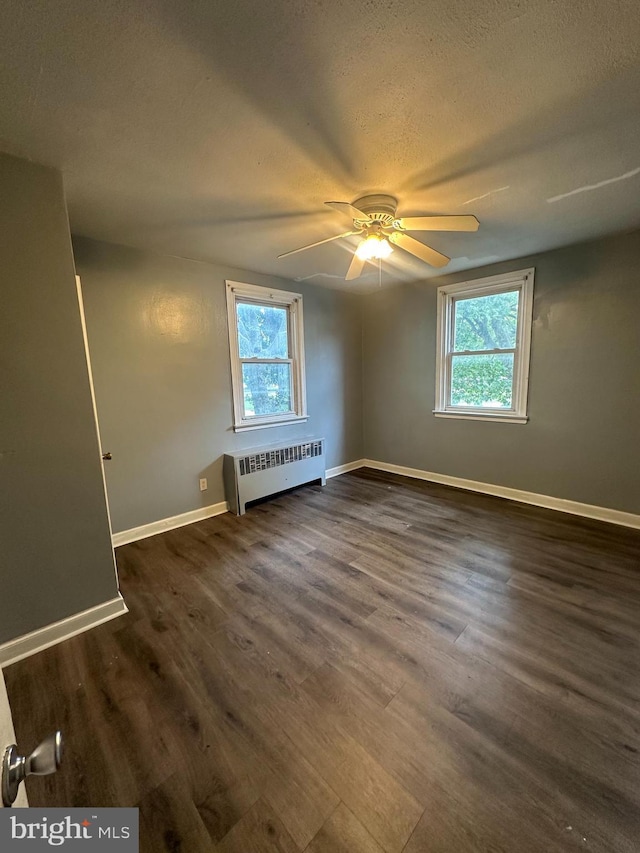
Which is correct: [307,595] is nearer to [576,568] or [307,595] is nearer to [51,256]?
[576,568]

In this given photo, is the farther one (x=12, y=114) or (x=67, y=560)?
(x=67, y=560)

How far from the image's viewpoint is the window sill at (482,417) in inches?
136

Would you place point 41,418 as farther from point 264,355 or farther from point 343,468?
point 343,468

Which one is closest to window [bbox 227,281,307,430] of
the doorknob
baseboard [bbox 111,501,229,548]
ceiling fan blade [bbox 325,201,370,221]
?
baseboard [bbox 111,501,229,548]

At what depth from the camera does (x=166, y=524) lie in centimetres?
308

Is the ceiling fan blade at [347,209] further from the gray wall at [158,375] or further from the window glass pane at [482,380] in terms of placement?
the window glass pane at [482,380]

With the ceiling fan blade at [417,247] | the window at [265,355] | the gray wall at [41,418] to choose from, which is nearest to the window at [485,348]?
the ceiling fan blade at [417,247]

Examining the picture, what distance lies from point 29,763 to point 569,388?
12.8 ft

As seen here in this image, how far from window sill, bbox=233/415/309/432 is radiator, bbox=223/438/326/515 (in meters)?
0.23

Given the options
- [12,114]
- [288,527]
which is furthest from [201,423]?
[12,114]

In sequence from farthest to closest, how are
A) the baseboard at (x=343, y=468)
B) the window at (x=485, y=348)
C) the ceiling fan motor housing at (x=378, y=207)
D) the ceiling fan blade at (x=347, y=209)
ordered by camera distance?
the baseboard at (x=343, y=468) < the window at (x=485, y=348) < the ceiling fan motor housing at (x=378, y=207) < the ceiling fan blade at (x=347, y=209)

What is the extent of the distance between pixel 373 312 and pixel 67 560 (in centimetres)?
411

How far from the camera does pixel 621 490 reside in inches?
116

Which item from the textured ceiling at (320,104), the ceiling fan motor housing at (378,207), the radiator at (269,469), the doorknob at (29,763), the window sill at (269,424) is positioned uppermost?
the textured ceiling at (320,104)
